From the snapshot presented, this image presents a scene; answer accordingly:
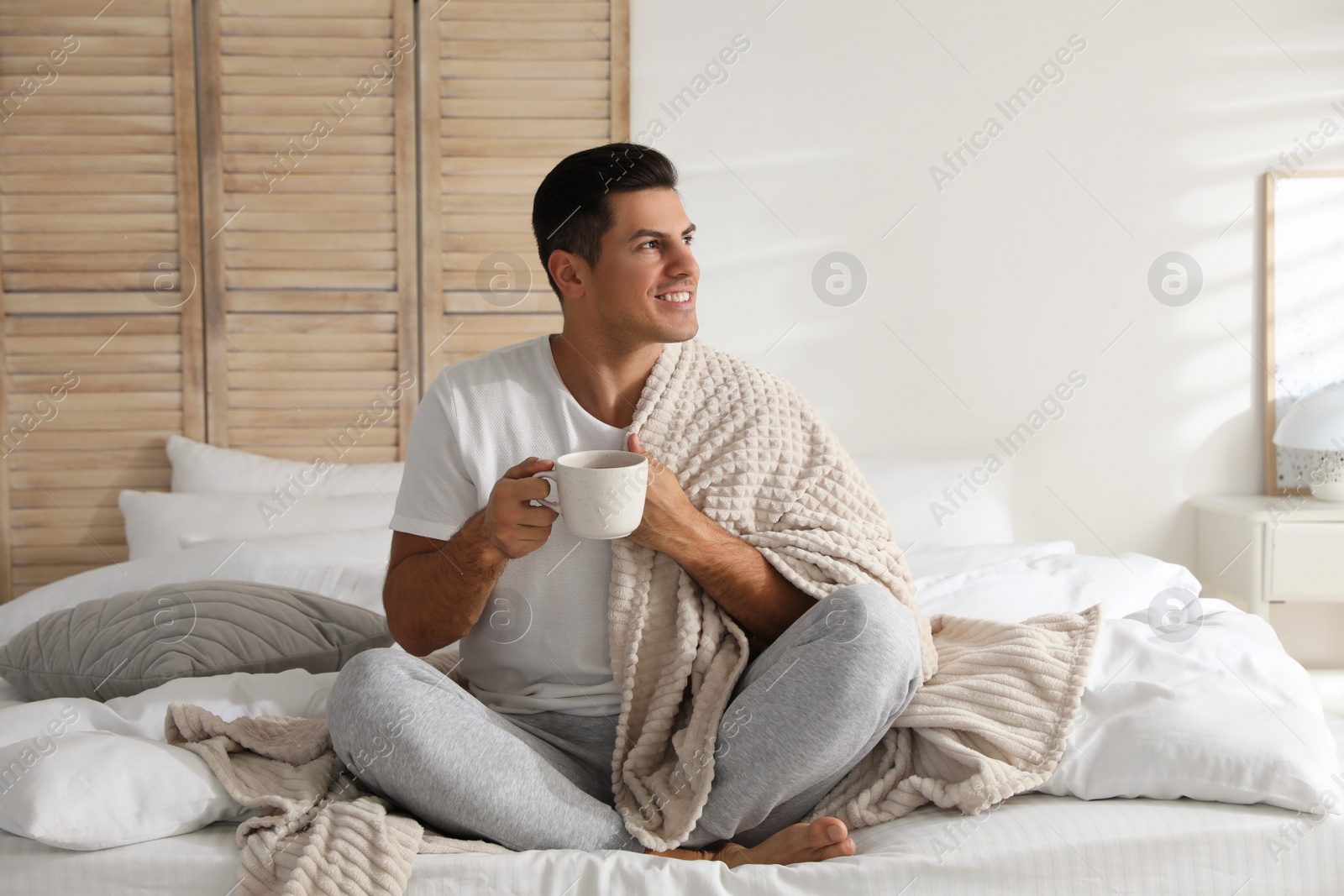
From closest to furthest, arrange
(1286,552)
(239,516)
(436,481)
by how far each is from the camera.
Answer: (436,481) < (239,516) < (1286,552)

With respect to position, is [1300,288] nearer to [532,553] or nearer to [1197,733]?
[1197,733]

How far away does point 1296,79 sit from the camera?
2727 millimetres

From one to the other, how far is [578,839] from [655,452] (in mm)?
510

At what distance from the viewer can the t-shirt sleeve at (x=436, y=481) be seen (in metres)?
1.36

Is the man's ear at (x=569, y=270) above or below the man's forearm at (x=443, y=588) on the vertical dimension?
above

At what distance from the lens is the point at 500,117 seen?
2.67 metres

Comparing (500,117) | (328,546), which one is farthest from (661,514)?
(500,117)

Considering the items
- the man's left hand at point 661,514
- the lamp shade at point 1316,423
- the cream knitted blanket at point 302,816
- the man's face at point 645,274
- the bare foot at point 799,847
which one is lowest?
the bare foot at point 799,847

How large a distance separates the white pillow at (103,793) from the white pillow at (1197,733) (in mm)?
980

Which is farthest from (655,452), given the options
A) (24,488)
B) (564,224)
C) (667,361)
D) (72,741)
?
(24,488)

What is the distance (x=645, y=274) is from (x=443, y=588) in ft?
1.67

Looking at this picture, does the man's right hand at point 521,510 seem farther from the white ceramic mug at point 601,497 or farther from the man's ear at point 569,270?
the man's ear at point 569,270

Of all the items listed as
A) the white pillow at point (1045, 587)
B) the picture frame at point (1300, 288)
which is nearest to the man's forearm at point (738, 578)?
the white pillow at point (1045, 587)

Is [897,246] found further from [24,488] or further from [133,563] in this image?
[24,488]
